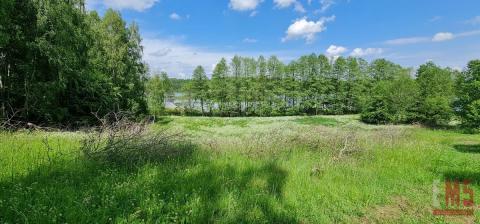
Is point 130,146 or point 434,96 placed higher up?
point 434,96

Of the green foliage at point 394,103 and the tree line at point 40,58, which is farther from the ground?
the tree line at point 40,58

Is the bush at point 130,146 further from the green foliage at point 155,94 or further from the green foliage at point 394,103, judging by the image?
the green foliage at point 155,94

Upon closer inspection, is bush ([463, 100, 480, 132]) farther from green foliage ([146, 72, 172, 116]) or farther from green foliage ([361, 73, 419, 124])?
green foliage ([146, 72, 172, 116])

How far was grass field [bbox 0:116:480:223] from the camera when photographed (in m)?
4.11

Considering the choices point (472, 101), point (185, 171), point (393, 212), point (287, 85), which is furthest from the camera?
point (287, 85)

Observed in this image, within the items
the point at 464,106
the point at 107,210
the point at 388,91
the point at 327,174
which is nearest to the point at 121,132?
the point at 107,210

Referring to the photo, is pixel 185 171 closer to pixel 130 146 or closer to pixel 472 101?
pixel 130 146

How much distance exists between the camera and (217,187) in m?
5.39

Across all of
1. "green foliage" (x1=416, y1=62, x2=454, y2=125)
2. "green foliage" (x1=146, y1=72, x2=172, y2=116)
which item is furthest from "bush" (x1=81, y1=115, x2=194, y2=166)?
"green foliage" (x1=146, y1=72, x2=172, y2=116)

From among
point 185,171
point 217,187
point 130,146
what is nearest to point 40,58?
point 130,146

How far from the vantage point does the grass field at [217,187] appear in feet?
13.5

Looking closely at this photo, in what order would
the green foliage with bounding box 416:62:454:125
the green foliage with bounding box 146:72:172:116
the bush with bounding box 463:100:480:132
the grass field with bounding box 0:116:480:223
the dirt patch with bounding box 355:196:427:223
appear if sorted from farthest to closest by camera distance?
the green foliage with bounding box 146:72:172:116, the green foliage with bounding box 416:62:454:125, the bush with bounding box 463:100:480:132, the dirt patch with bounding box 355:196:427:223, the grass field with bounding box 0:116:480:223

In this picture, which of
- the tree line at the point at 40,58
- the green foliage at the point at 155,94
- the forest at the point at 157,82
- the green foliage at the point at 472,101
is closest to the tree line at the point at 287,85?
the forest at the point at 157,82

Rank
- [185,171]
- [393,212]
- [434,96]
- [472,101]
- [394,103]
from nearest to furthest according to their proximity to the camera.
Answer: [393,212]
[185,171]
[472,101]
[434,96]
[394,103]
